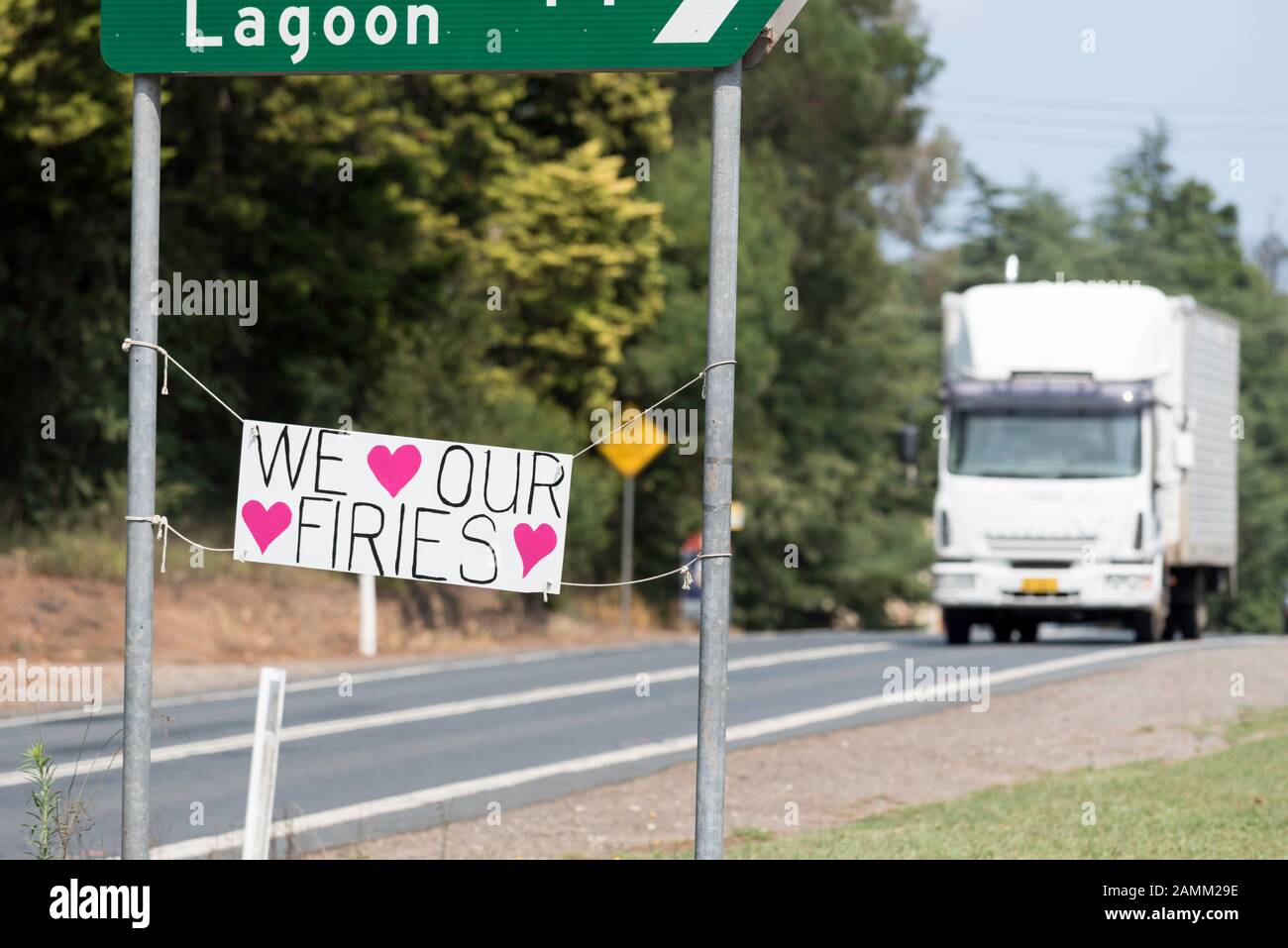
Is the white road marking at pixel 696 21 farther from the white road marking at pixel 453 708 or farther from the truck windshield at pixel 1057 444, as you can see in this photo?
the truck windshield at pixel 1057 444

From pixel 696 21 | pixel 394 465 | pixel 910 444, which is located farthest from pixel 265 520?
pixel 910 444

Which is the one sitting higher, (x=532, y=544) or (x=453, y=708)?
(x=532, y=544)

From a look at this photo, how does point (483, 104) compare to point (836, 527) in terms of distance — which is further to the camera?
point (836, 527)

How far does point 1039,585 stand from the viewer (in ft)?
76.1

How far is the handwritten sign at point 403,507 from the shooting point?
5.55 m

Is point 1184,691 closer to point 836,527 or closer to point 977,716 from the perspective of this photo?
point 977,716

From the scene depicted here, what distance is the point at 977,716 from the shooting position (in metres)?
15.8

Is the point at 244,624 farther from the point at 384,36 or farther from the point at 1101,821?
the point at 384,36

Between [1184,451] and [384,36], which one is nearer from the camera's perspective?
[384,36]

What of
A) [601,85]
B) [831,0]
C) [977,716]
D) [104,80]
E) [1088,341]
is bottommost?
[977,716]

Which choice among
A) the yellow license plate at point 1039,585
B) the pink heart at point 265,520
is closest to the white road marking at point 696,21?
the pink heart at point 265,520

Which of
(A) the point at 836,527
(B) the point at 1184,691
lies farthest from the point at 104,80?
(A) the point at 836,527

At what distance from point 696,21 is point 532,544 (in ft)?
4.98
